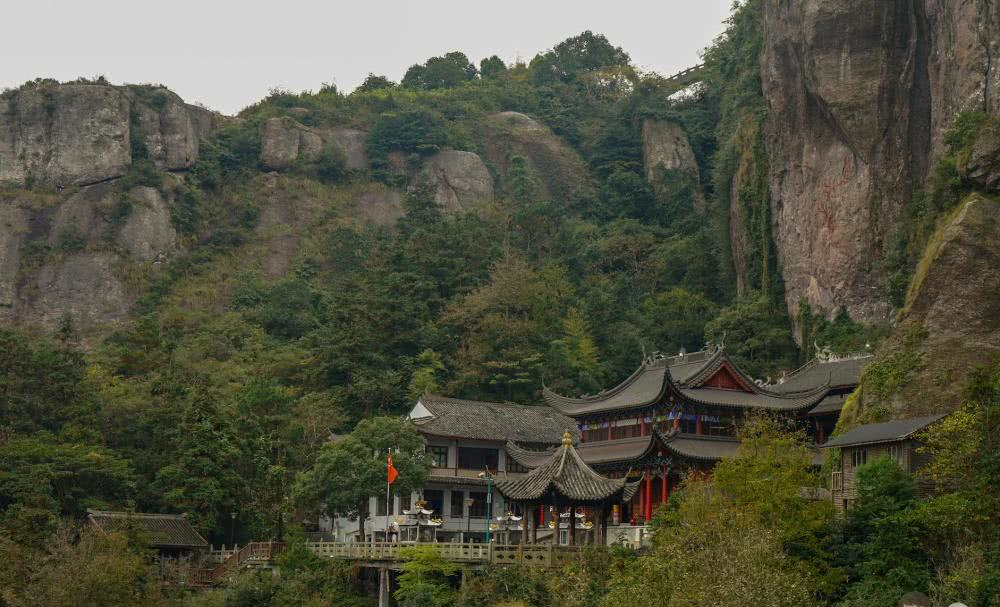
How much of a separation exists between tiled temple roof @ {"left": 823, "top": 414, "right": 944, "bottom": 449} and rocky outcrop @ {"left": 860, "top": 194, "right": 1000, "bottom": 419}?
241cm

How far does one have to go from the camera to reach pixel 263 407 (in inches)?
2655

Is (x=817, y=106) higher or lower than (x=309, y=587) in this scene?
higher

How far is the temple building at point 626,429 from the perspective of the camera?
54.9 metres

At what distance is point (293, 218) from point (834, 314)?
167 ft

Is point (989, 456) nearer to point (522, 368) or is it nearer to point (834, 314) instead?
point (834, 314)

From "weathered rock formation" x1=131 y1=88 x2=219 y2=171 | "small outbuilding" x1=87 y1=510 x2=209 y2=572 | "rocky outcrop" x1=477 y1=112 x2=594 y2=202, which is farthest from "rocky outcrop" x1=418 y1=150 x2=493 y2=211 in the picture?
"small outbuilding" x1=87 y1=510 x2=209 y2=572

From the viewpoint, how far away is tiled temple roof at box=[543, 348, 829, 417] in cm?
5700

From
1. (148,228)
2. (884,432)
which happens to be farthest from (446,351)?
(884,432)

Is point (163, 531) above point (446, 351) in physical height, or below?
below

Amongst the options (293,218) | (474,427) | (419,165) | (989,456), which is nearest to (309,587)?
(474,427)

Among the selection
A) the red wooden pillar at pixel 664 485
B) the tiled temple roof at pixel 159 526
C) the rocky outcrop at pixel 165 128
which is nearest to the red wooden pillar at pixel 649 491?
the red wooden pillar at pixel 664 485

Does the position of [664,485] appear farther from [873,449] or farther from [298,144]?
[298,144]

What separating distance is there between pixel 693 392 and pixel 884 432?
Result: 14.8 metres

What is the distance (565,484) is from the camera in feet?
150
